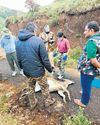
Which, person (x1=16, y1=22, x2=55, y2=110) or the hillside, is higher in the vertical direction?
person (x1=16, y1=22, x2=55, y2=110)

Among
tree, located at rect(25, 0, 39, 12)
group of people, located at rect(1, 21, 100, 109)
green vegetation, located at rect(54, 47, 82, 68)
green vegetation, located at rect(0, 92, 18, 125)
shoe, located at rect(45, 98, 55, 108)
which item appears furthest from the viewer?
tree, located at rect(25, 0, 39, 12)

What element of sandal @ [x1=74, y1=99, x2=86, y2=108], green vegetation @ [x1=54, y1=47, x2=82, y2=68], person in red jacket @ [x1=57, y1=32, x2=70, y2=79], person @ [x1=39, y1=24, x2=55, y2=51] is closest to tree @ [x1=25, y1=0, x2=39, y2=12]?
green vegetation @ [x1=54, y1=47, x2=82, y2=68]

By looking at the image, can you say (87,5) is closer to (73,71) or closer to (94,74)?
(73,71)

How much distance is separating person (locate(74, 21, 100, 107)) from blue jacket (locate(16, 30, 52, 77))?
0.85m

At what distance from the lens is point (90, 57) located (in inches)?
254

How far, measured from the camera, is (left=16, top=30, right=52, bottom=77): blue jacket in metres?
7.11

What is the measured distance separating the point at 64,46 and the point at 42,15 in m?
14.1

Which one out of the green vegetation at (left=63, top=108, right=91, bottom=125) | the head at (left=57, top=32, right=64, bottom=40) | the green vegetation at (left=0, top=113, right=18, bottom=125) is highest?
the head at (left=57, top=32, right=64, bottom=40)

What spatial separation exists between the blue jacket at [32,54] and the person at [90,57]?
0.85 metres

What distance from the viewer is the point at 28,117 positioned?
24.8 ft

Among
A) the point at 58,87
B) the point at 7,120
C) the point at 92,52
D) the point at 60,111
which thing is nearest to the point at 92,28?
the point at 92,52

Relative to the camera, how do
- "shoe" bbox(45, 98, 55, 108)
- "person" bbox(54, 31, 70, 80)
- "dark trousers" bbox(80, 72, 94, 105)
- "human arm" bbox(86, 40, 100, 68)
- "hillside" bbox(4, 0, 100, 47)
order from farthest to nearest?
"hillside" bbox(4, 0, 100, 47) < "person" bbox(54, 31, 70, 80) < "shoe" bbox(45, 98, 55, 108) < "dark trousers" bbox(80, 72, 94, 105) < "human arm" bbox(86, 40, 100, 68)

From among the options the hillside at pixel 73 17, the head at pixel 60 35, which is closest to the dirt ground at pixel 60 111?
the head at pixel 60 35

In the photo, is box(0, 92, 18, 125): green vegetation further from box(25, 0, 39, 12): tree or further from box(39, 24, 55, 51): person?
box(25, 0, 39, 12): tree
